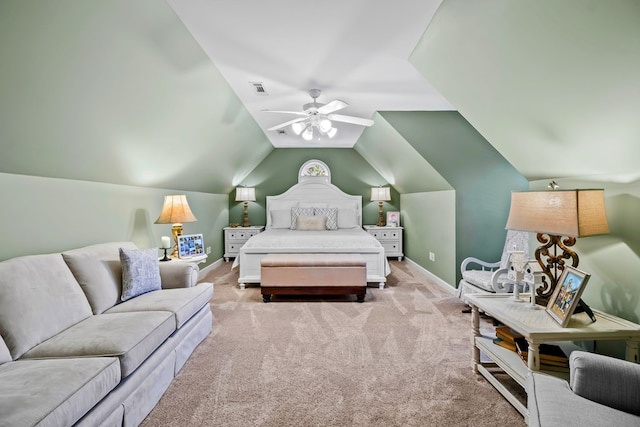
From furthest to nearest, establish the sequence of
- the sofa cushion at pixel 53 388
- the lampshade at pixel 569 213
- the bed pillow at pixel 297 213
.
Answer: the bed pillow at pixel 297 213
the lampshade at pixel 569 213
the sofa cushion at pixel 53 388

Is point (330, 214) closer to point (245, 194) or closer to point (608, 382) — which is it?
point (245, 194)

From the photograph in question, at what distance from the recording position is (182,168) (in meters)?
3.81

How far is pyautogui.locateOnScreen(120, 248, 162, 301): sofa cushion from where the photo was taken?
2414 mm

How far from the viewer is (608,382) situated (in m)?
1.25

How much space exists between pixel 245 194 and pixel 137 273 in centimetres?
397

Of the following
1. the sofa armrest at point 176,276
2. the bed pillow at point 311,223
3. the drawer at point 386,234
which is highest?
the bed pillow at point 311,223

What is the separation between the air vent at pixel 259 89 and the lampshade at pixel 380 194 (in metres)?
3.55

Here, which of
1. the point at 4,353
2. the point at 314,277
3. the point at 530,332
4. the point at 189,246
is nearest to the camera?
the point at 4,353

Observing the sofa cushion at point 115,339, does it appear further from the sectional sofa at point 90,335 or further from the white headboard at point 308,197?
the white headboard at point 308,197

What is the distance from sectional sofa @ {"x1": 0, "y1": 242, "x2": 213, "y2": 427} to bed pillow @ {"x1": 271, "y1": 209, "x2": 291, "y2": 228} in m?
3.59

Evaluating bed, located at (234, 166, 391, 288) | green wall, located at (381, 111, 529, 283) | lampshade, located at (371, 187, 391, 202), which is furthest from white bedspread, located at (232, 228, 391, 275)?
lampshade, located at (371, 187, 391, 202)

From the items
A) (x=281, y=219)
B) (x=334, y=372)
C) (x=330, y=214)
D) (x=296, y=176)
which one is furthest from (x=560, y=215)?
(x=296, y=176)

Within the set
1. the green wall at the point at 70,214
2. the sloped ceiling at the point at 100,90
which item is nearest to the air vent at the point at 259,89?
the sloped ceiling at the point at 100,90

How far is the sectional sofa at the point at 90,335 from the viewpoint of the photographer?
1.27m
